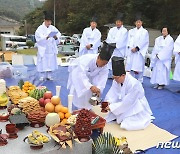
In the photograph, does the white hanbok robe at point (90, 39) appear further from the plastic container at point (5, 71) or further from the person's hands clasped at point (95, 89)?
the person's hands clasped at point (95, 89)

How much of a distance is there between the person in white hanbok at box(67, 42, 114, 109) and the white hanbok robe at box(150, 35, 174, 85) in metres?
2.62

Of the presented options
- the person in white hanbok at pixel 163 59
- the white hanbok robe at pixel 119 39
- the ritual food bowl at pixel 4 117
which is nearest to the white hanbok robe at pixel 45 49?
the white hanbok robe at pixel 119 39

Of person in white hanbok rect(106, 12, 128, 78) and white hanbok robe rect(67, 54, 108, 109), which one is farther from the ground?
person in white hanbok rect(106, 12, 128, 78)

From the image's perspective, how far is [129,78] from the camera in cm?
412

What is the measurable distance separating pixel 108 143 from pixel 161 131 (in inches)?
53.7

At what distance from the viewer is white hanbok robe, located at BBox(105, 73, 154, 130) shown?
4.09m

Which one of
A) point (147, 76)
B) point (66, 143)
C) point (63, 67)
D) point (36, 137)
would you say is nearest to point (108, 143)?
point (66, 143)

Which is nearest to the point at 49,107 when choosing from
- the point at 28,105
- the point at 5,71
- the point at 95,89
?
the point at 28,105

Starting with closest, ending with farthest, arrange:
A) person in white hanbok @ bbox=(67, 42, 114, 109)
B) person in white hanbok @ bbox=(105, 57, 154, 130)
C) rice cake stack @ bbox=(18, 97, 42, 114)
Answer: rice cake stack @ bbox=(18, 97, 42, 114)
person in white hanbok @ bbox=(105, 57, 154, 130)
person in white hanbok @ bbox=(67, 42, 114, 109)

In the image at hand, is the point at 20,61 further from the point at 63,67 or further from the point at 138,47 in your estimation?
the point at 138,47

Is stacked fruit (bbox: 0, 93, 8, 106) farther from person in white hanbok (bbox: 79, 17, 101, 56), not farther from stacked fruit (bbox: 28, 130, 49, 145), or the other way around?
person in white hanbok (bbox: 79, 17, 101, 56)

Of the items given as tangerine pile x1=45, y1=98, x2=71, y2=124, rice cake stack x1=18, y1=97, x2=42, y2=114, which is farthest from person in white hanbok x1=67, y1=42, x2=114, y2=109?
rice cake stack x1=18, y1=97, x2=42, y2=114

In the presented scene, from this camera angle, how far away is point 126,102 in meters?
4.10

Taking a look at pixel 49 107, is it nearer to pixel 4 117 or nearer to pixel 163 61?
pixel 4 117
